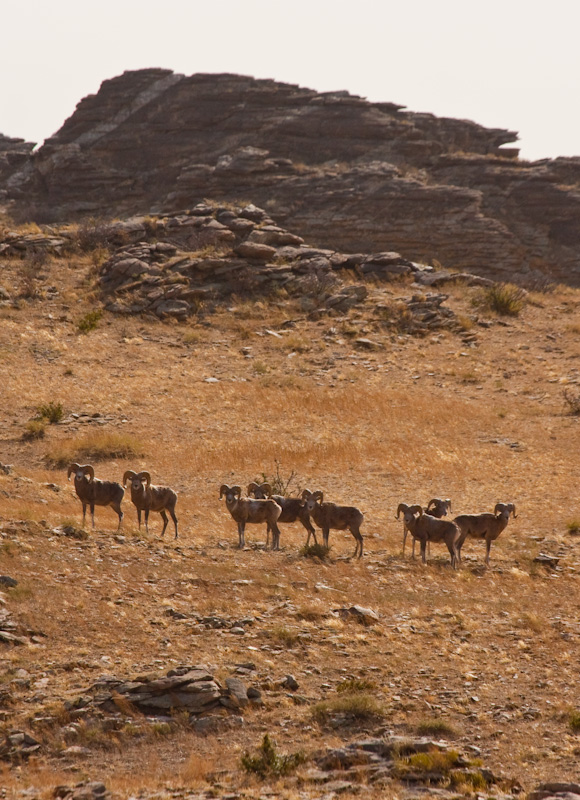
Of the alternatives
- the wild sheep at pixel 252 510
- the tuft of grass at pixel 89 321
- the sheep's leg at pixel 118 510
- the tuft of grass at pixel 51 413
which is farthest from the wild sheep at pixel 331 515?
the tuft of grass at pixel 89 321

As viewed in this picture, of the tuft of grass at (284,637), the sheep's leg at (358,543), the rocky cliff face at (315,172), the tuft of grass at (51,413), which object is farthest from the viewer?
the rocky cliff face at (315,172)

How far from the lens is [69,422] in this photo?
1265 inches

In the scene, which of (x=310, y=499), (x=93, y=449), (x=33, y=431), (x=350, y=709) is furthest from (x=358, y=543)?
(x=33, y=431)

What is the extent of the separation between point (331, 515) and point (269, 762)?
10.00m

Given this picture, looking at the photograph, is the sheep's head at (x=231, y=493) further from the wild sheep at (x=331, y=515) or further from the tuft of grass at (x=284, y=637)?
the tuft of grass at (x=284, y=637)

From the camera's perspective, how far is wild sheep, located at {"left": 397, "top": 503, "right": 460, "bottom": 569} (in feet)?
59.0

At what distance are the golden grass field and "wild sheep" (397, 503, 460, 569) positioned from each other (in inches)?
25.7

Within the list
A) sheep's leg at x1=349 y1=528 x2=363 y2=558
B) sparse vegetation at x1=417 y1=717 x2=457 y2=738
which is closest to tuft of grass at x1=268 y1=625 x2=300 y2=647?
sparse vegetation at x1=417 y1=717 x2=457 y2=738

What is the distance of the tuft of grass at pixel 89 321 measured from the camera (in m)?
42.6

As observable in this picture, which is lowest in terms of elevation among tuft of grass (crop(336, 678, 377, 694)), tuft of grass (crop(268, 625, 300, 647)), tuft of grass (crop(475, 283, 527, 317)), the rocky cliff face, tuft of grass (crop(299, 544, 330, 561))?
tuft of grass (crop(336, 678, 377, 694))

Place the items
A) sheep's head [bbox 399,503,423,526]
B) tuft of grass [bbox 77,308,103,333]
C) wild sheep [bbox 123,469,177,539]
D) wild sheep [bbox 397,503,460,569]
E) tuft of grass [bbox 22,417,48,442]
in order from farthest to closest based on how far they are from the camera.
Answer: tuft of grass [bbox 77,308,103,333] < tuft of grass [bbox 22,417,48,442] < wild sheep [bbox 123,469,177,539] < sheep's head [bbox 399,503,423,526] < wild sheep [bbox 397,503,460,569]

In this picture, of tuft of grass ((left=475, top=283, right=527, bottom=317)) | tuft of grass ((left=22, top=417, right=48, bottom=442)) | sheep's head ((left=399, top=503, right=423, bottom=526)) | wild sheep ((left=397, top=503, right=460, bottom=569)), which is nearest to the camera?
wild sheep ((left=397, top=503, right=460, bottom=569))

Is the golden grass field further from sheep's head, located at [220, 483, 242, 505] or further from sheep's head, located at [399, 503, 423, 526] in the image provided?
sheep's head, located at [220, 483, 242, 505]

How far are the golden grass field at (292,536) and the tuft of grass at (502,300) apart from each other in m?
1.23
